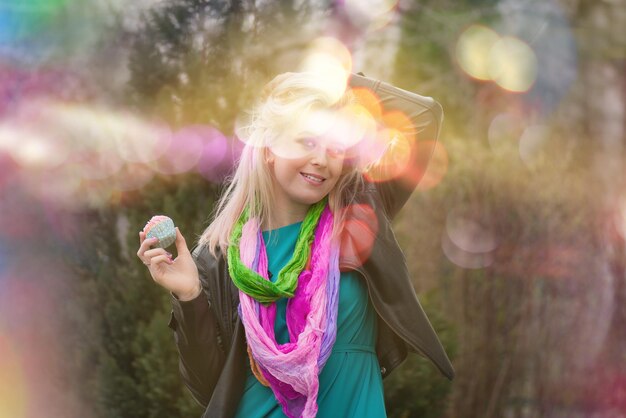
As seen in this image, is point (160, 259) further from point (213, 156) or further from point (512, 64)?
point (512, 64)

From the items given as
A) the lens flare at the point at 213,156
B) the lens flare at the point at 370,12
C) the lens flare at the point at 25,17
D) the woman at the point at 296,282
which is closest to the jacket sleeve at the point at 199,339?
the woman at the point at 296,282

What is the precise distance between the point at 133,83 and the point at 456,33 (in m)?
3.70

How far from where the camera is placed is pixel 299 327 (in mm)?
2148

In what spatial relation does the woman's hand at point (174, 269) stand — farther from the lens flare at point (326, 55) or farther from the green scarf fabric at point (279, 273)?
the lens flare at point (326, 55)

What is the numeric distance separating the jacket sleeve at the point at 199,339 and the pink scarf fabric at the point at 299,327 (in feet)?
0.31

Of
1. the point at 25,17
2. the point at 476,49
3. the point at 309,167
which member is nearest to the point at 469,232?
the point at 476,49

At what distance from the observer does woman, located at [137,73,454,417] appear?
2.12 m

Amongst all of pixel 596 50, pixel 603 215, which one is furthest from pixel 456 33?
pixel 603 215

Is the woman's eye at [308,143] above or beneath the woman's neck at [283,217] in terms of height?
above

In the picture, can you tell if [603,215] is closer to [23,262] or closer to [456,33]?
[456,33]

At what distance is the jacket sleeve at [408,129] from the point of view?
2.41 meters

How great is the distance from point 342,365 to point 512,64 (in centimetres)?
593

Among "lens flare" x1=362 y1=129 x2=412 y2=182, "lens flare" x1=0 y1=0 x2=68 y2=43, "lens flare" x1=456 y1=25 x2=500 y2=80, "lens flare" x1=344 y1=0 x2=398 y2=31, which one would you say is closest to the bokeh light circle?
"lens flare" x1=344 y1=0 x2=398 y2=31

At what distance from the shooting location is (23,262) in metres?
6.24
